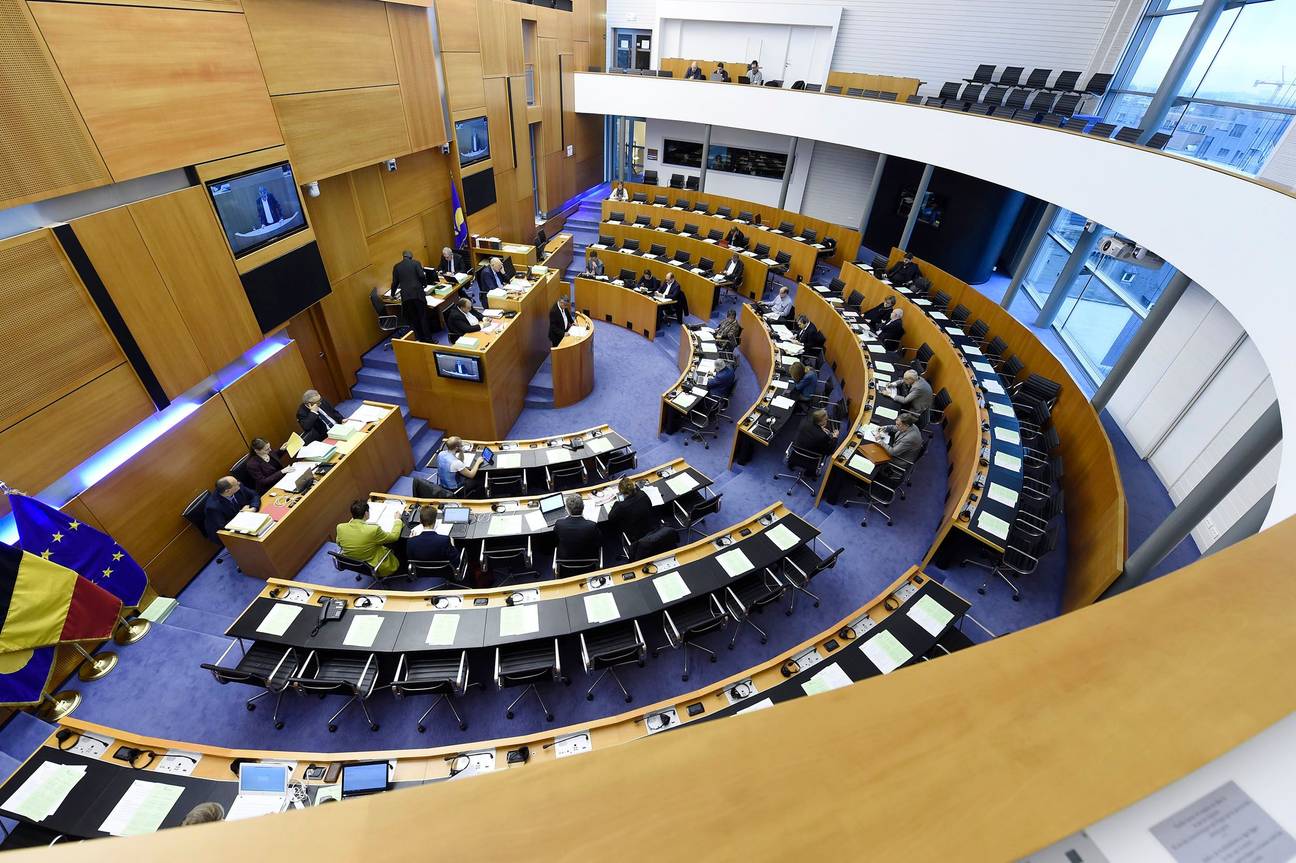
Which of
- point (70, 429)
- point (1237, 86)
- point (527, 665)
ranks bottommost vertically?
point (527, 665)

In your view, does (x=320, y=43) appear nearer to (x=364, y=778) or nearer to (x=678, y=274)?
(x=678, y=274)

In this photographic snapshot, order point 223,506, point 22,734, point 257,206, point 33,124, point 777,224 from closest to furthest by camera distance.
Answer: point 33,124
point 22,734
point 223,506
point 257,206
point 777,224

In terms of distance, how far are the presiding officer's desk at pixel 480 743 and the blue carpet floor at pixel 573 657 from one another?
2.92 ft

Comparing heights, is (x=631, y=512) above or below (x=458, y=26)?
below

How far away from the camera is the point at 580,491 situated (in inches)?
258

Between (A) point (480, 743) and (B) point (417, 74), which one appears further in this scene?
(B) point (417, 74)

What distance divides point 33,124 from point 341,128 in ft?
13.5

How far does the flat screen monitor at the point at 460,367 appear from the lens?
8016 millimetres

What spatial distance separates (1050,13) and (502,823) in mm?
18915

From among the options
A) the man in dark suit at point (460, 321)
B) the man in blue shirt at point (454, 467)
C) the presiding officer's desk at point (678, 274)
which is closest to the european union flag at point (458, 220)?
the presiding officer's desk at point (678, 274)

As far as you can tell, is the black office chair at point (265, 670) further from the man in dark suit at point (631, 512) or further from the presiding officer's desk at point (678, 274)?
the presiding officer's desk at point (678, 274)

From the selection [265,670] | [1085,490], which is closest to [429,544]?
[265,670]

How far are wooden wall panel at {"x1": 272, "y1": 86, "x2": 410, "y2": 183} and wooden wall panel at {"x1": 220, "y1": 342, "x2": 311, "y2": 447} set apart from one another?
2.54 meters

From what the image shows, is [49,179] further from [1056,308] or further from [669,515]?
[1056,308]
